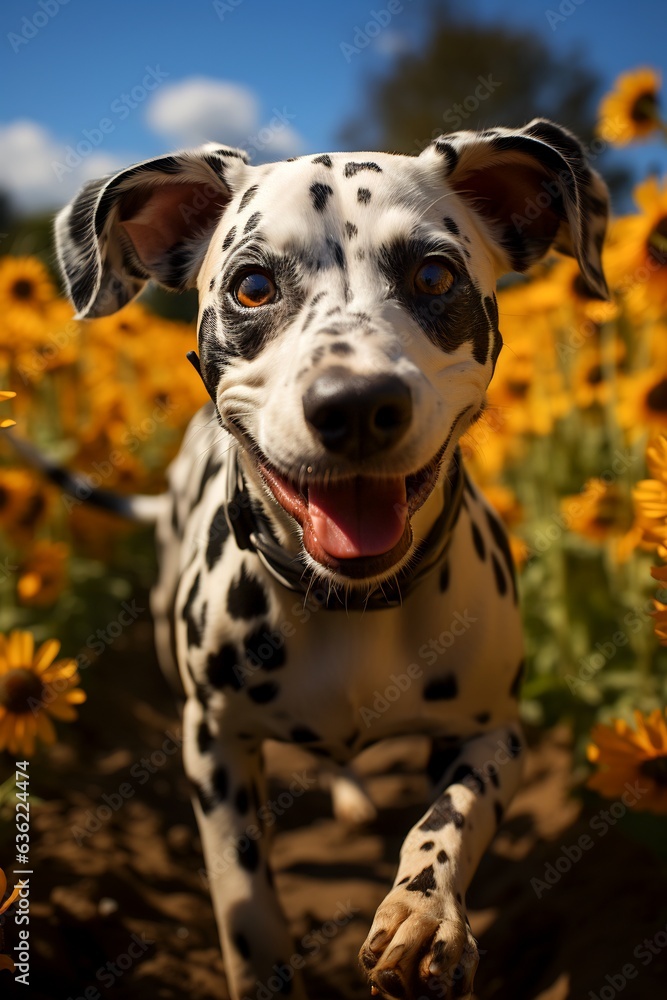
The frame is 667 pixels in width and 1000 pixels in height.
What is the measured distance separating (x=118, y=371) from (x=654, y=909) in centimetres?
488

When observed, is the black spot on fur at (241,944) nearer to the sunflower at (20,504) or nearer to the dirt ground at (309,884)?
the dirt ground at (309,884)

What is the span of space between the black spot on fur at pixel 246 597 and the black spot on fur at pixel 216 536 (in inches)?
7.0

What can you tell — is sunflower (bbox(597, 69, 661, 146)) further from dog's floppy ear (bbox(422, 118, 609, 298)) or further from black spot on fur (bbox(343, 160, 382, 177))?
black spot on fur (bbox(343, 160, 382, 177))

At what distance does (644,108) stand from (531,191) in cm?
177

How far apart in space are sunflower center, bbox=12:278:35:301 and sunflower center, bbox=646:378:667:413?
361 cm

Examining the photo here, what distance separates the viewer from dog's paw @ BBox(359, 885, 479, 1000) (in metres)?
1.66

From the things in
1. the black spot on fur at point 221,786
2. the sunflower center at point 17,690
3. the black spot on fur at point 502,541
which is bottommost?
the sunflower center at point 17,690

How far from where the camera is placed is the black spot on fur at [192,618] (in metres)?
2.44

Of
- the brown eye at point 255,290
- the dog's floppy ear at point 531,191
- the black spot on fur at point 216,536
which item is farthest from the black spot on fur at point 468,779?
the dog's floppy ear at point 531,191

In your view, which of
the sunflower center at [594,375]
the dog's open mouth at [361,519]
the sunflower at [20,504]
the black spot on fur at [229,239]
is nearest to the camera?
the dog's open mouth at [361,519]

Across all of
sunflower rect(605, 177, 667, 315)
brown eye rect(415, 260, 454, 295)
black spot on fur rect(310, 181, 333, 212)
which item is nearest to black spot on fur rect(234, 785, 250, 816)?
brown eye rect(415, 260, 454, 295)

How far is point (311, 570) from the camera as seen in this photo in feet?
6.88

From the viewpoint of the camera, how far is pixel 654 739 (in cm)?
232

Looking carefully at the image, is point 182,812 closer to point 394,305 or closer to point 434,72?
→ point 394,305
